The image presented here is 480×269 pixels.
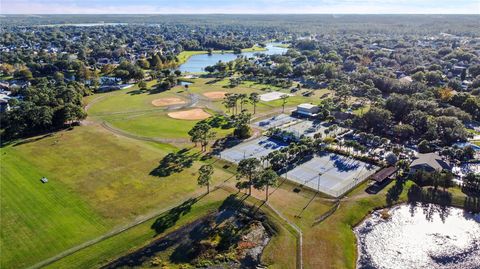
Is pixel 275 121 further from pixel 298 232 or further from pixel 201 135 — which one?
pixel 298 232

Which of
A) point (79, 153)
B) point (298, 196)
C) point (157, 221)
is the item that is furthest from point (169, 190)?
point (79, 153)

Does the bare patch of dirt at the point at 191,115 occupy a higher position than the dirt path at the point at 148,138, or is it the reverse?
the bare patch of dirt at the point at 191,115

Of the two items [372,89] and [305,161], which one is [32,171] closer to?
[305,161]

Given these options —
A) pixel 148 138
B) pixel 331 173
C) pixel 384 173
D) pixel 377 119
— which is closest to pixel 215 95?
pixel 148 138

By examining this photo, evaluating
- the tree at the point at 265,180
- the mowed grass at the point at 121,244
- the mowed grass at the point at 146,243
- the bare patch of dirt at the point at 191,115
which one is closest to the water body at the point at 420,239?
the mowed grass at the point at 146,243

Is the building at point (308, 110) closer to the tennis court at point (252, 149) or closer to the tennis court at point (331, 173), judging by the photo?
the tennis court at point (252, 149)

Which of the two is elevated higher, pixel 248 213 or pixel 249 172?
pixel 249 172

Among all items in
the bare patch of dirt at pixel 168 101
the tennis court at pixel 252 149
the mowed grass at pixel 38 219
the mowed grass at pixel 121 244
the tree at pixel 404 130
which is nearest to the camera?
the mowed grass at pixel 121 244

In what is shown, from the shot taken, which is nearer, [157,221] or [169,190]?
[157,221]
